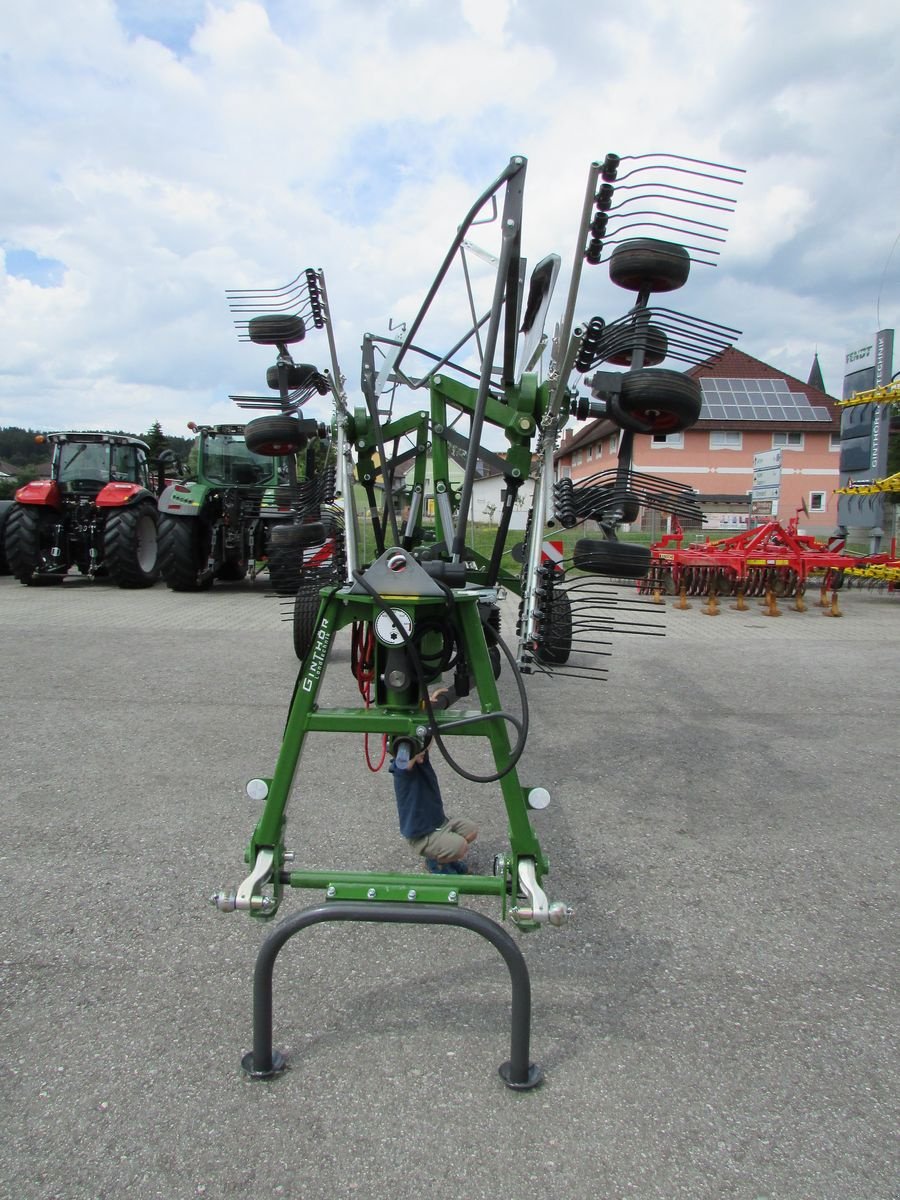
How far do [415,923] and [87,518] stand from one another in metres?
12.9

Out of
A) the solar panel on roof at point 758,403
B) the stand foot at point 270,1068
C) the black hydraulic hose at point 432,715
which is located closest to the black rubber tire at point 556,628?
the black hydraulic hose at point 432,715

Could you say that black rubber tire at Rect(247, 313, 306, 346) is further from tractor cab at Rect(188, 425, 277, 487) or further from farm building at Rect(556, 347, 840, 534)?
farm building at Rect(556, 347, 840, 534)

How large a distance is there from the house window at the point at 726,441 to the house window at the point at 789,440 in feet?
4.68

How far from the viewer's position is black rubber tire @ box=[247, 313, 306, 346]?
412 centimetres

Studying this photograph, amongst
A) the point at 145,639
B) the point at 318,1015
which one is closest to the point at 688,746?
the point at 318,1015

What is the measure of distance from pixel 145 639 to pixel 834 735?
620 centimetres

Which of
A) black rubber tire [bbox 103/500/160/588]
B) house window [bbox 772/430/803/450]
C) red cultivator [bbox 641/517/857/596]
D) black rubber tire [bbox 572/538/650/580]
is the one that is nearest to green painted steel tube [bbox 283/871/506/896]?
black rubber tire [bbox 572/538/650/580]

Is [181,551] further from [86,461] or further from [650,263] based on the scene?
[650,263]

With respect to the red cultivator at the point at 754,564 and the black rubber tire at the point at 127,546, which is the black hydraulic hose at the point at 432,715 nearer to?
the red cultivator at the point at 754,564

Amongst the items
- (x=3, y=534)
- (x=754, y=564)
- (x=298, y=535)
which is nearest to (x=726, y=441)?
(x=754, y=564)

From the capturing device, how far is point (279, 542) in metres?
3.84

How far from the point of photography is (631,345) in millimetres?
3021

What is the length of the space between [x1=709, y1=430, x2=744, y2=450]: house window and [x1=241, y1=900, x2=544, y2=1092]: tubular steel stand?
34.3 m

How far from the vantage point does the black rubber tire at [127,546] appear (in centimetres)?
1253
